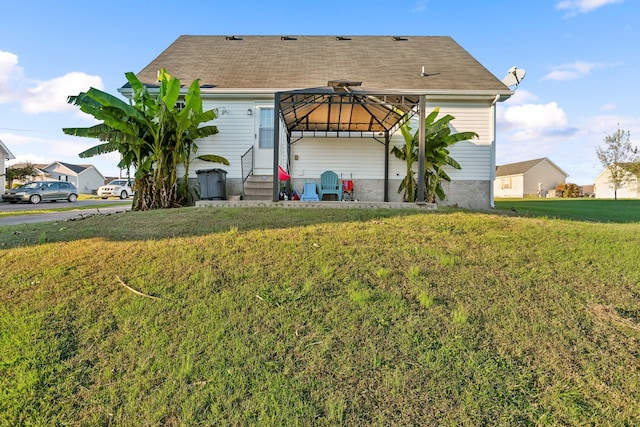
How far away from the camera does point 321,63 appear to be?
13500 mm

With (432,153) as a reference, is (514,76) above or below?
above

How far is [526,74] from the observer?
35.7 feet

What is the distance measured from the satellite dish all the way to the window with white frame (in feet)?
26.3

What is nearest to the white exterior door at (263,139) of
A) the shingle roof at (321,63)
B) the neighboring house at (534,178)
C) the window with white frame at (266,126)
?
the window with white frame at (266,126)

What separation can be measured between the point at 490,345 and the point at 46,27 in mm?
17326

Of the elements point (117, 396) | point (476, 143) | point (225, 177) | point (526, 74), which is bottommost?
point (117, 396)

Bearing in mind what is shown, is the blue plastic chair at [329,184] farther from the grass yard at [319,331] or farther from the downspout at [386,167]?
the grass yard at [319,331]

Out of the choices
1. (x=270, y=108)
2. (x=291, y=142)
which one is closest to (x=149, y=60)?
(x=270, y=108)

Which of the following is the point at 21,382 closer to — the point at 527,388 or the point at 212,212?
the point at 527,388

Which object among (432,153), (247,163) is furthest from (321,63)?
(432,153)

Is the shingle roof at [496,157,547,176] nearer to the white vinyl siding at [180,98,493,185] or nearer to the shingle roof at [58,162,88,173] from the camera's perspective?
the white vinyl siding at [180,98,493,185]

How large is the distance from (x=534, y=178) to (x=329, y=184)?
4968cm

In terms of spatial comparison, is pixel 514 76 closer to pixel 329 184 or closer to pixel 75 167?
pixel 329 184

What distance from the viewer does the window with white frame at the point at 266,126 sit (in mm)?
11438
